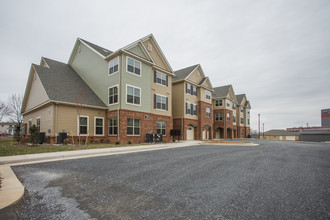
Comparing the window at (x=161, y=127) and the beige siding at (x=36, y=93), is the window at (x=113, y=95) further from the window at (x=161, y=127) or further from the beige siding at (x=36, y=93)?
the window at (x=161, y=127)

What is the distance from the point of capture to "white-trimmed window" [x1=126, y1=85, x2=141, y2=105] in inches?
682

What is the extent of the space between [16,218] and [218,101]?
122 feet

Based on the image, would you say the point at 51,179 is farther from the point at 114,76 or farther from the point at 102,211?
the point at 114,76

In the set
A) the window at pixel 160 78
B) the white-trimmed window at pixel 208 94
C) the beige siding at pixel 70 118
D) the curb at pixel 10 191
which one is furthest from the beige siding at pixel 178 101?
the curb at pixel 10 191

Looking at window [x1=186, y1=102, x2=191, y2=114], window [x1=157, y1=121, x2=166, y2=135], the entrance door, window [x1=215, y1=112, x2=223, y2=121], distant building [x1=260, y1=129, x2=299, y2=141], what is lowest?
distant building [x1=260, y1=129, x2=299, y2=141]

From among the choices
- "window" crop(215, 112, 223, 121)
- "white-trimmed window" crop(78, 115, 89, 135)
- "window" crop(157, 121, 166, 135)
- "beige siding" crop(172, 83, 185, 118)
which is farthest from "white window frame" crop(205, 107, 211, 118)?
"white-trimmed window" crop(78, 115, 89, 135)

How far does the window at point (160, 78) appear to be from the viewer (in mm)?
21091

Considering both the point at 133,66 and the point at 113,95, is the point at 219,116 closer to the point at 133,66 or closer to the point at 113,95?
the point at 133,66

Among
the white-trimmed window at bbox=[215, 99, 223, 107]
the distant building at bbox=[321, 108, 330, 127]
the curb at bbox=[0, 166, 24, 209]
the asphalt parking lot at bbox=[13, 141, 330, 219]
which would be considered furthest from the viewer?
the distant building at bbox=[321, 108, 330, 127]

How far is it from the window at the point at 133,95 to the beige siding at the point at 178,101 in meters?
8.63

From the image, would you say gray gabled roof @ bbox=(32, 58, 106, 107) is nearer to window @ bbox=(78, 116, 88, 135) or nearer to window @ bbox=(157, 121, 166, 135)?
window @ bbox=(78, 116, 88, 135)

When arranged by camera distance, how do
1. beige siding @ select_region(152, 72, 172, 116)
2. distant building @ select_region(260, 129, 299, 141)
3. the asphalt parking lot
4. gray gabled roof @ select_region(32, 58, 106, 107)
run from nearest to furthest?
the asphalt parking lot < gray gabled roof @ select_region(32, 58, 106, 107) < beige siding @ select_region(152, 72, 172, 116) < distant building @ select_region(260, 129, 299, 141)

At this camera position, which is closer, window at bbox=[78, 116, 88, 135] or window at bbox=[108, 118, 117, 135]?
window at bbox=[78, 116, 88, 135]

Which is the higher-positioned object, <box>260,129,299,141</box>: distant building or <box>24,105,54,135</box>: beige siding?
<box>24,105,54,135</box>: beige siding
